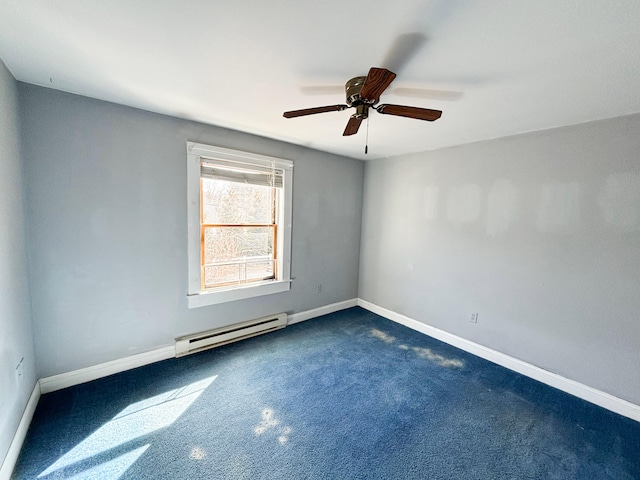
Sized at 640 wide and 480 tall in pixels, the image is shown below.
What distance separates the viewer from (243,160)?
2.90m

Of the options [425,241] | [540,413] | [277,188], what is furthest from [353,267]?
[540,413]

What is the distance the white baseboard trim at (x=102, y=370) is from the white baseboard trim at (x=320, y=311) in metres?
1.45

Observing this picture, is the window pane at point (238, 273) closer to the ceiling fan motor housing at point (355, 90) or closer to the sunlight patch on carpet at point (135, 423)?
the sunlight patch on carpet at point (135, 423)

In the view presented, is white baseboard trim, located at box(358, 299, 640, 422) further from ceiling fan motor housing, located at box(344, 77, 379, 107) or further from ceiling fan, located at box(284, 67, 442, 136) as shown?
ceiling fan motor housing, located at box(344, 77, 379, 107)

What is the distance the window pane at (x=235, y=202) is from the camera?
277 cm

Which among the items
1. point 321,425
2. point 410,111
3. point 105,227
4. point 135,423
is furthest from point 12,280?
point 410,111

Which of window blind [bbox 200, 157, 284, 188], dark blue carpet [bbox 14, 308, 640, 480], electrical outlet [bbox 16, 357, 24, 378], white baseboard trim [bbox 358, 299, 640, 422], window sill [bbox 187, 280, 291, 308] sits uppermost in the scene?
window blind [bbox 200, 157, 284, 188]

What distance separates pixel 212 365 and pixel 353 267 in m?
2.44

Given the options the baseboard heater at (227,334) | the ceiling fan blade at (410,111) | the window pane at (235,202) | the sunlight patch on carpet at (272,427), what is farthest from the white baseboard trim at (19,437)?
the ceiling fan blade at (410,111)

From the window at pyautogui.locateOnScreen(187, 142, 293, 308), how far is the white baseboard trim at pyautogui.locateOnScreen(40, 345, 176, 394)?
0.53 m

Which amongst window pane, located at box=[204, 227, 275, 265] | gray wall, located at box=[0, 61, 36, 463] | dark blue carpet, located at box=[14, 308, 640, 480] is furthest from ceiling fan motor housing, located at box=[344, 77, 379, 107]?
dark blue carpet, located at box=[14, 308, 640, 480]

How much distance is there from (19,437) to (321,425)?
6.11 feet

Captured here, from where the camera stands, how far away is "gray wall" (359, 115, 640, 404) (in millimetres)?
2094

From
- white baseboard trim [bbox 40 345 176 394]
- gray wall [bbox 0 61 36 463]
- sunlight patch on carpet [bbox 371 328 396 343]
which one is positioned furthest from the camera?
sunlight patch on carpet [bbox 371 328 396 343]
